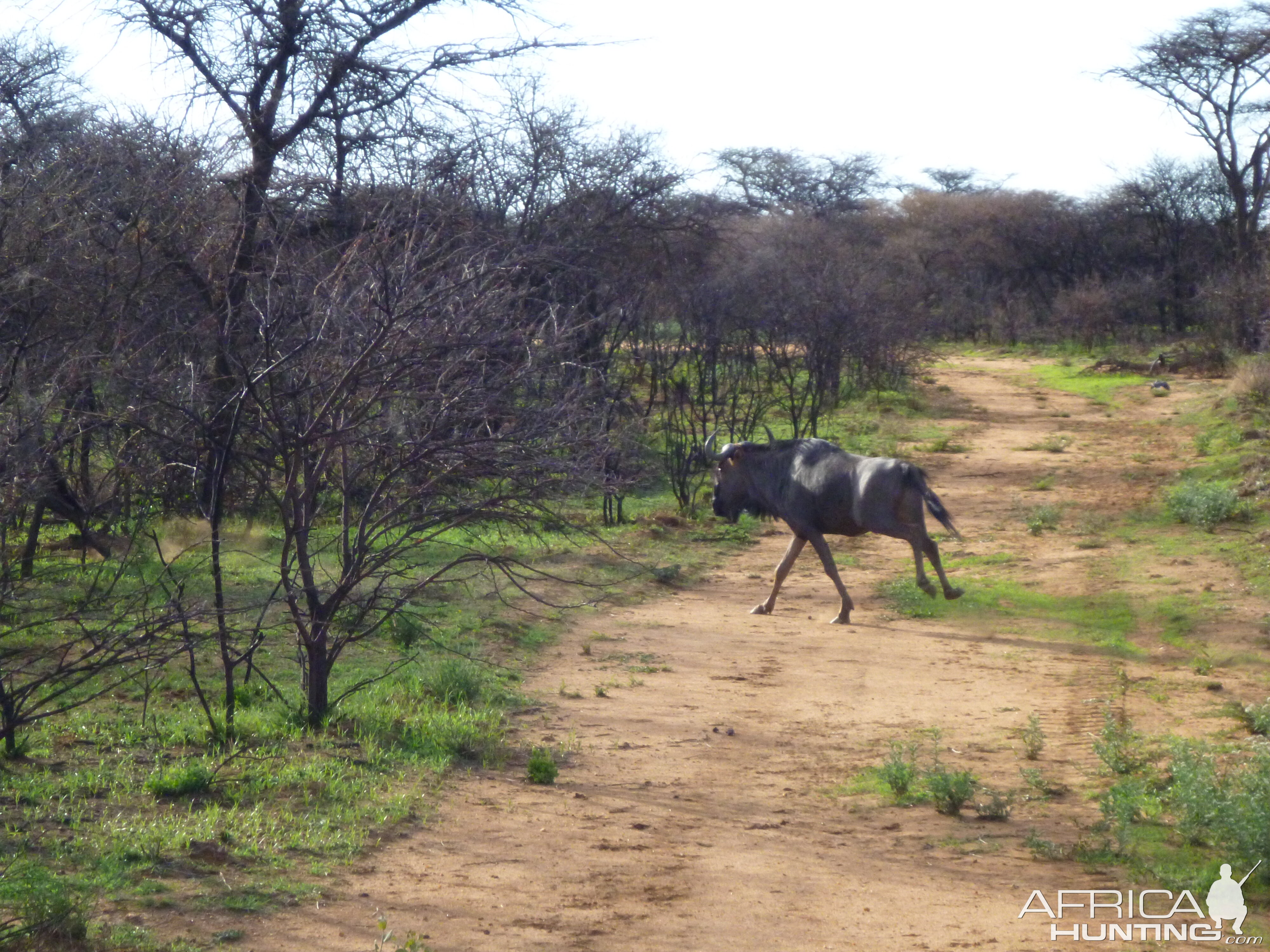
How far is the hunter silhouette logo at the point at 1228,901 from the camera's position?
167 inches

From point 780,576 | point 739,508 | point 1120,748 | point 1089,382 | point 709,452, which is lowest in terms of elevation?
point 1120,748

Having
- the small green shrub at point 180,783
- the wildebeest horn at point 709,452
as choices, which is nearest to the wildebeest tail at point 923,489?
the wildebeest horn at point 709,452

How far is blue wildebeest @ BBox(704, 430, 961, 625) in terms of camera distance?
10320 mm

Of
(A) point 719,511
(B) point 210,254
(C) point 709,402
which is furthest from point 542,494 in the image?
(C) point 709,402

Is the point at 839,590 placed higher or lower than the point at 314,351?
lower

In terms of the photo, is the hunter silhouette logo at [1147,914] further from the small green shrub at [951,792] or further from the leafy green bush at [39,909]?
the leafy green bush at [39,909]

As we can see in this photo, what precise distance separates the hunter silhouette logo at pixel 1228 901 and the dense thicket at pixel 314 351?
3.35m

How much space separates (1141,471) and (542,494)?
1278cm

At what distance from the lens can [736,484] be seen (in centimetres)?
1159

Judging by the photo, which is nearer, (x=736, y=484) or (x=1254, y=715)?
(x=1254, y=715)

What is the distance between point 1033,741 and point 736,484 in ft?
18.3

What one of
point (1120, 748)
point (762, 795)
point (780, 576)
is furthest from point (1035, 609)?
point (762, 795)

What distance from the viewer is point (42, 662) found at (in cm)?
757

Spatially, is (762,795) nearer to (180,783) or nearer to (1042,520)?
(180,783)
